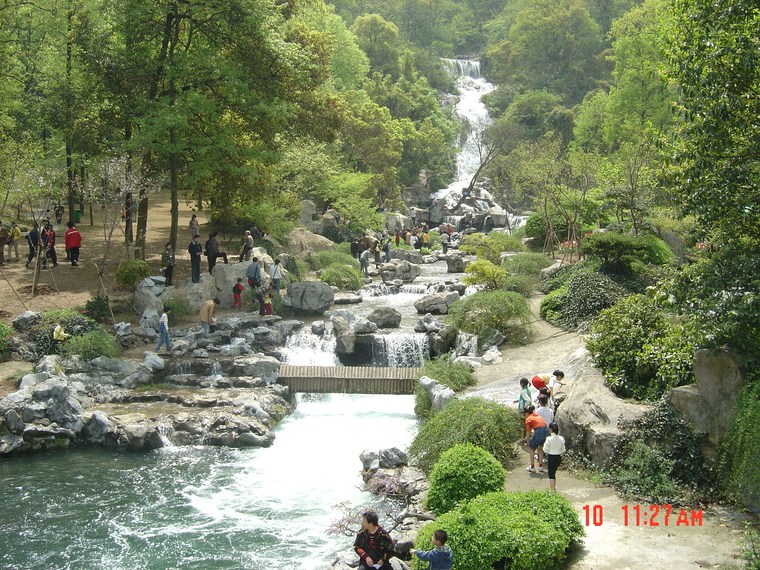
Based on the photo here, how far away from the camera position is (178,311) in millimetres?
21281

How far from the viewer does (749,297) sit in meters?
9.55

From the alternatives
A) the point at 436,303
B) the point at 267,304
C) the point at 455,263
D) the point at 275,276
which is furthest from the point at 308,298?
the point at 455,263

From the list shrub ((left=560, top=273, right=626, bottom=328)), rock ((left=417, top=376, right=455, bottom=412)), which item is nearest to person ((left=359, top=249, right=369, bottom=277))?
shrub ((left=560, top=273, right=626, bottom=328))

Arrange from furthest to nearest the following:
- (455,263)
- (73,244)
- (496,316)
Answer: (455,263) → (73,244) → (496,316)

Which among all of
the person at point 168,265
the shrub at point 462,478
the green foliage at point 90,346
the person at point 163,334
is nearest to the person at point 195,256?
the person at point 168,265

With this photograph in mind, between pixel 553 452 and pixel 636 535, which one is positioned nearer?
pixel 636 535

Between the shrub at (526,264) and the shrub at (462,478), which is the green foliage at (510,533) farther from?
the shrub at (526,264)

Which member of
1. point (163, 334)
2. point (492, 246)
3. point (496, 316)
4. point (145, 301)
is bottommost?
point (163, 334)

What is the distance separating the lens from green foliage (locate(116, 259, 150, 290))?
2186 cm

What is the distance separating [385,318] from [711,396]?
38.5ft

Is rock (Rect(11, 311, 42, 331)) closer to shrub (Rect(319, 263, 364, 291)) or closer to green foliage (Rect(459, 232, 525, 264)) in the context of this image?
shrub (Rect(319, 263, 364, 291))

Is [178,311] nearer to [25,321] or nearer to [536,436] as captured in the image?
[25,321]

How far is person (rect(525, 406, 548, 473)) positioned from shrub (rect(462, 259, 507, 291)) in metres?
11.2

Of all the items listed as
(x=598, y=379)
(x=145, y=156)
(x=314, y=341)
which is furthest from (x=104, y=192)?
(x=598, y=379)
